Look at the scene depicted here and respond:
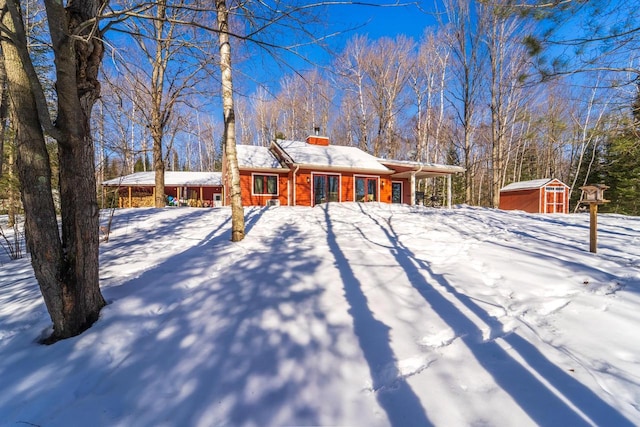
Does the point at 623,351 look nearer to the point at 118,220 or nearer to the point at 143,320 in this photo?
the point at 143,320

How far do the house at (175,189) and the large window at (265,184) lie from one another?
7.55 meters

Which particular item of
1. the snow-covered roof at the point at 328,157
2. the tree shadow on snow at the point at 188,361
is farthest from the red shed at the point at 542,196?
the tree shadow on snow at the point at 188,361

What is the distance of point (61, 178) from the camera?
245 cm

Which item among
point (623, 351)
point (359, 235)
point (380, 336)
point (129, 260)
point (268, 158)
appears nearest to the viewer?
point (623, 351)

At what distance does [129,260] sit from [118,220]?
4.66 meters

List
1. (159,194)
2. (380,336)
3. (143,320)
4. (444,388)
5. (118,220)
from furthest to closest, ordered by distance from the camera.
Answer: (159,194)
(118,220)
(143,320)
(380,336)
(444,388)

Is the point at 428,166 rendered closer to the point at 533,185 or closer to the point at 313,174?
the point at 313,174

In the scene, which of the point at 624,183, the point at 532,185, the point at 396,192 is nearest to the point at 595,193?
the point at 396,192

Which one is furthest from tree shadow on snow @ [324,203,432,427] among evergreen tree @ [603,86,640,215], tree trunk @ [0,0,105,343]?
evergreen tree @ [603,86,640,215]

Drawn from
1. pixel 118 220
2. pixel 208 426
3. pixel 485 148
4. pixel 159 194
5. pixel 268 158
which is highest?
pixel 485 148

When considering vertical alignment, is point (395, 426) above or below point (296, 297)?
below

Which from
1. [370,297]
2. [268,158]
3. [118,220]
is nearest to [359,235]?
[370,297]

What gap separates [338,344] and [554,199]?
21.9 m

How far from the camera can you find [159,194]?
12.0 metres
